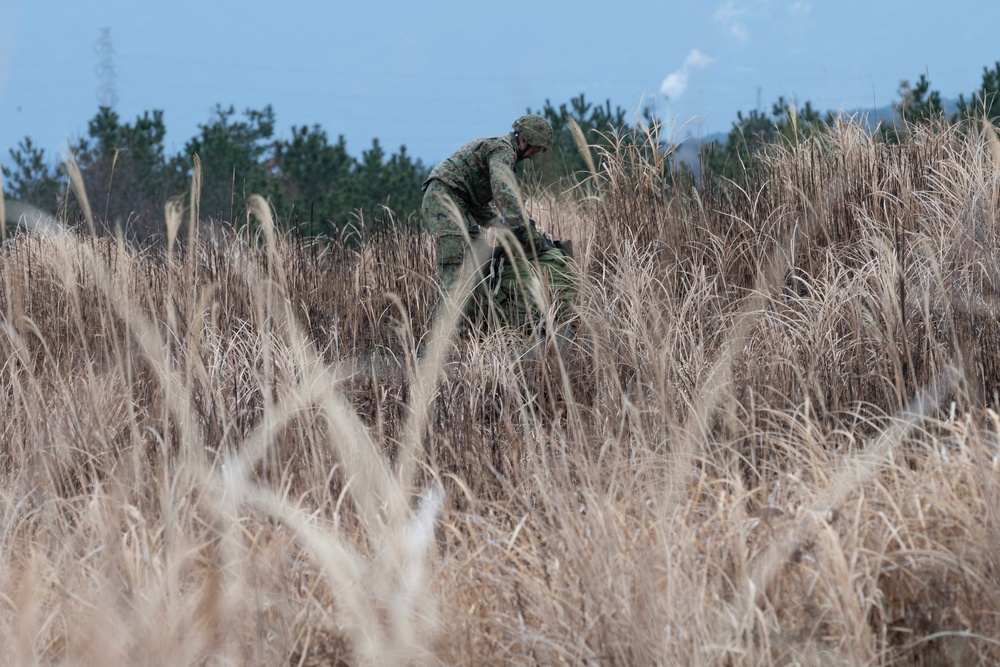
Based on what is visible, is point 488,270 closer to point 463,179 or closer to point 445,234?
point 445,234

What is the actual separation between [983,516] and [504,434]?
1879 millimetres

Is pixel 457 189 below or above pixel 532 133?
below

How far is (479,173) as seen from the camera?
623cm

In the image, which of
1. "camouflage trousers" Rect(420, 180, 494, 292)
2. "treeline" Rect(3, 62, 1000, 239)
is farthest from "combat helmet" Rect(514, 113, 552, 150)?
"treeline" Rect(3, 62, 1000, 239)

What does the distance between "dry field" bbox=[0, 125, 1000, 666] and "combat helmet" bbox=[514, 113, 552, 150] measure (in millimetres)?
829

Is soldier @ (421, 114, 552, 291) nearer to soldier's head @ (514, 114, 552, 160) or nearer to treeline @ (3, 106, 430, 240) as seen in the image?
soldier's head @ (514, 114, 552, 160)

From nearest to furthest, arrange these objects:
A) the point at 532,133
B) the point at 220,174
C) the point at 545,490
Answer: the point at 545,490, the point at 532,133, the point at 220,174

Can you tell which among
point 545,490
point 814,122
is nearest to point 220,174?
point 814,122

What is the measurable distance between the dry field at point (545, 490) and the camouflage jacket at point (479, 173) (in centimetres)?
70

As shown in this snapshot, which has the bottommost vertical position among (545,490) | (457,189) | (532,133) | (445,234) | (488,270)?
(545,490)

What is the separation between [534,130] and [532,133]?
2 centimetres

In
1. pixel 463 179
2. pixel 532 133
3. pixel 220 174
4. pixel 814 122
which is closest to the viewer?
pixel 532 133

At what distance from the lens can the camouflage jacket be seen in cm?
575

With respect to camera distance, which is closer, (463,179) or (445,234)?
(445,234)
